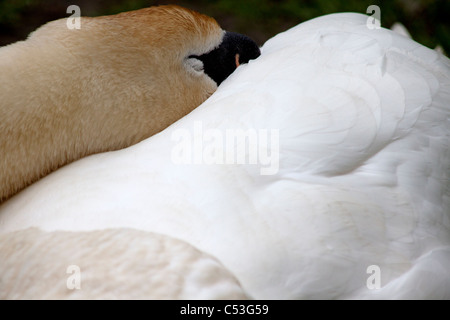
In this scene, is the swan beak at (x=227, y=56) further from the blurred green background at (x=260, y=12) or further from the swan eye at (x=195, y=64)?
the blurred green background at (x=260, y=12)

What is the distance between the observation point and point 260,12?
3.17m

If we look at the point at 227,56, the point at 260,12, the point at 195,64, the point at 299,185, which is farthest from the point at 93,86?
the point at 260,12

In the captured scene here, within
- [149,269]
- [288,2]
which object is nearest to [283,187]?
[149,269]

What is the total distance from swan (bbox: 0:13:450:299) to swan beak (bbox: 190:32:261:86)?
5.3 inches

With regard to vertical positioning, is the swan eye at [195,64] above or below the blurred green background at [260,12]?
above

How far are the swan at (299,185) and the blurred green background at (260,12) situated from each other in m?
1.61

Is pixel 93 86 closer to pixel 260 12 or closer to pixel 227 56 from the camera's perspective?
pixel 227 56

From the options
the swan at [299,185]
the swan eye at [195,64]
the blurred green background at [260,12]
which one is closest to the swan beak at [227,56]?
the swan eye at [195,64]

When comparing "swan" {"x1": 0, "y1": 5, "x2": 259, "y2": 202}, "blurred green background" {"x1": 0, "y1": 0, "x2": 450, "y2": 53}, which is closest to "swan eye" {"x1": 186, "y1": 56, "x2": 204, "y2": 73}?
"swan" {"x1": 0, "y1": 5, "x2": 259, "y2": 202}

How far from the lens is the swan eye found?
1503 millimetres

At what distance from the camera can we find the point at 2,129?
1.27 m

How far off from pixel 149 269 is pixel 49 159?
17.6 inches

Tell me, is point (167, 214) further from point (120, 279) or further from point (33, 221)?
point (33, 221)

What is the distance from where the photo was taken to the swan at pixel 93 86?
1.29 m
